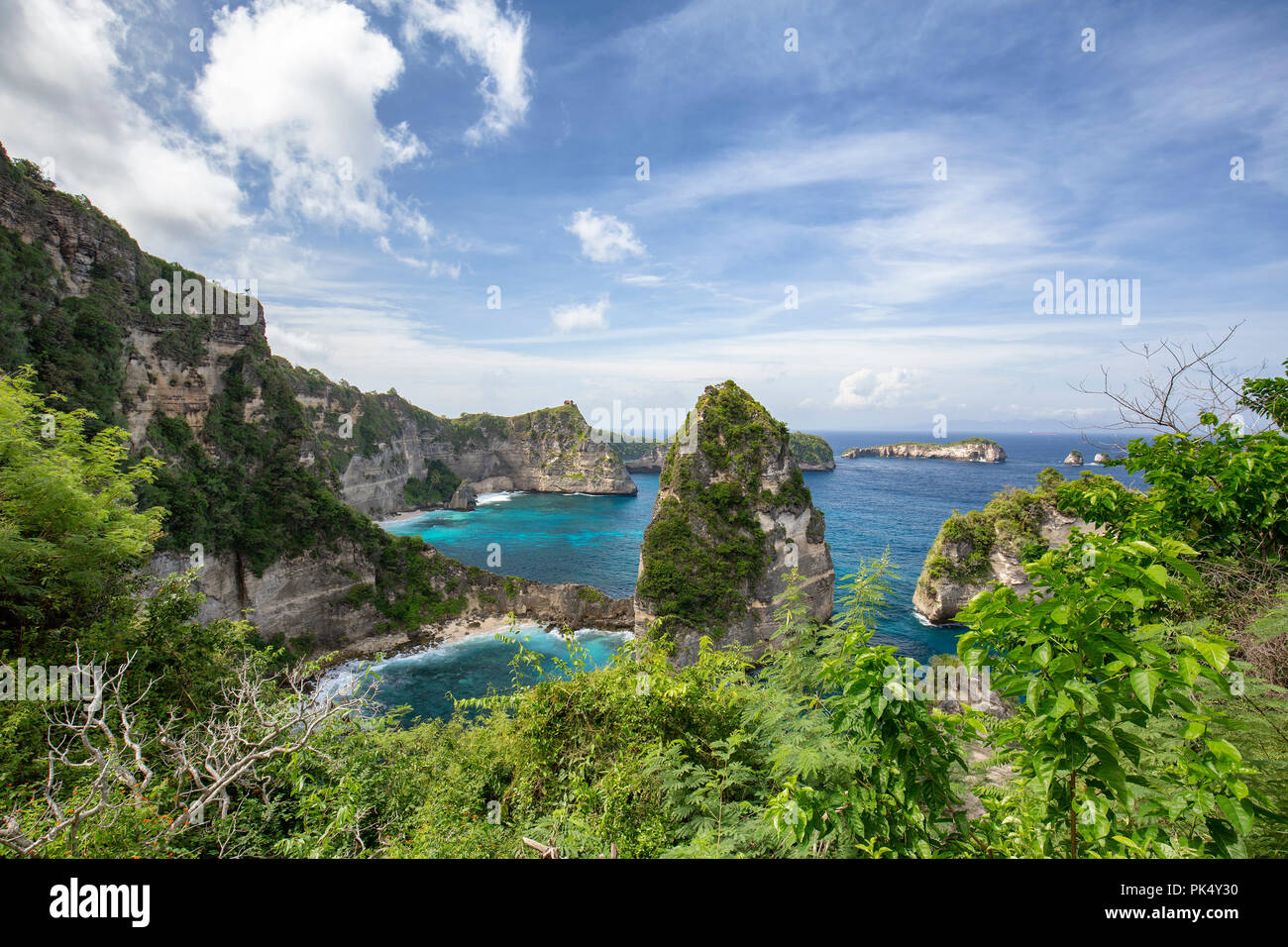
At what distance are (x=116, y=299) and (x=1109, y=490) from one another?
153 feet

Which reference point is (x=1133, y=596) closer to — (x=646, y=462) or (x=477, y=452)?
(x=477, y=452)

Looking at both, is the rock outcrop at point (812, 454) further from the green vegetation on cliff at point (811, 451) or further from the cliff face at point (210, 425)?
the cliff face at point (210, 425)

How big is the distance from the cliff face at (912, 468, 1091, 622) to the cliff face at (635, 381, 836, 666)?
10000 millimetres

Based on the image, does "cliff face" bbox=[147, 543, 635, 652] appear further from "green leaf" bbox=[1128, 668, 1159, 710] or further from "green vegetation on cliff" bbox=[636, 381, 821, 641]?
"green leaf" bbox=[1128, 668, 1159, 710]

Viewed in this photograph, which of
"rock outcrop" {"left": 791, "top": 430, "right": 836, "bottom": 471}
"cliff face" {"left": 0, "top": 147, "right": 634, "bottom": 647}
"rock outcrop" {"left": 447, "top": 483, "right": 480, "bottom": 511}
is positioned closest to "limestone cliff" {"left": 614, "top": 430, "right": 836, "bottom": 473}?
"rock outcrop" {"left": 791, "top": 430, "right": 836, "bottom": 471}

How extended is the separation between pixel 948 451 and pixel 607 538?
139 m

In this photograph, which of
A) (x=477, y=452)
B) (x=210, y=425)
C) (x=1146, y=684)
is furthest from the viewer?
(x=477, y=452)

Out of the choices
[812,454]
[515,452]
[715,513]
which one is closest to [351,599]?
[715,513]

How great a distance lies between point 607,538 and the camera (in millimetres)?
77875

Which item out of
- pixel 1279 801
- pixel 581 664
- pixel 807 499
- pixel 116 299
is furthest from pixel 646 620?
pixel 116 299

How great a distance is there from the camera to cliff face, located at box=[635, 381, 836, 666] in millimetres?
33938

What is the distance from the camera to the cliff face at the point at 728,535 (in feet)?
111
